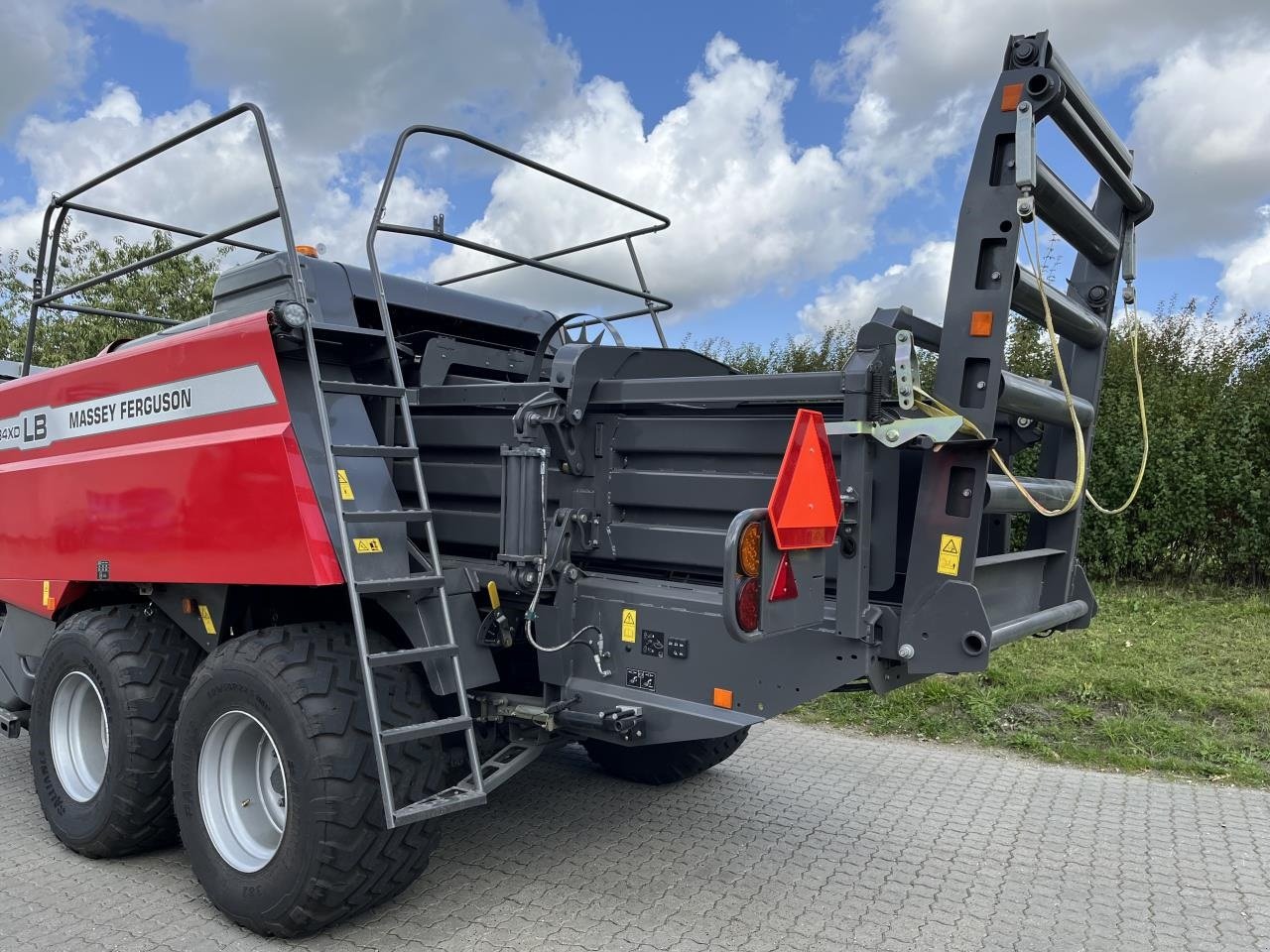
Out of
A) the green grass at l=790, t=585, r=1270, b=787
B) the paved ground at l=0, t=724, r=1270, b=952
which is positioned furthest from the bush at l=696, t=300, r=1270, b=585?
the paved ground at l=0, t=724, r=1270, b=952

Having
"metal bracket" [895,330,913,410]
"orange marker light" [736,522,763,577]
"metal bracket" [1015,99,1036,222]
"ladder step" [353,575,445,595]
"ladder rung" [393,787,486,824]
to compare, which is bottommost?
"ladder rung" [393,787,486,824]

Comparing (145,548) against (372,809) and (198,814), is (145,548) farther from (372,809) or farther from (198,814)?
(372,809)

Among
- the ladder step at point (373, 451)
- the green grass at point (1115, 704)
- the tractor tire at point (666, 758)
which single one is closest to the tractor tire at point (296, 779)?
the ladder step at point (373, 451)

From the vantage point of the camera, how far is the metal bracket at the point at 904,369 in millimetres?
2801

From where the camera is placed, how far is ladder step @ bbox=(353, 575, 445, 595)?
3207 millimetres

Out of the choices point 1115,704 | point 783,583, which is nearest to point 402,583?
point 783,583

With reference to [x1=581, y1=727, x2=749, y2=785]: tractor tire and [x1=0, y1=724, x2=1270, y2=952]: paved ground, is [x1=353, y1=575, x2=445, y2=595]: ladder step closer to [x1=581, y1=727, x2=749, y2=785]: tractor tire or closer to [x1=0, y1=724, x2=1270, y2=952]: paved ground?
[x1=0, y1=724, x2=1270, y2=952]: paved ground

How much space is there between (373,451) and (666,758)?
7.39 ft

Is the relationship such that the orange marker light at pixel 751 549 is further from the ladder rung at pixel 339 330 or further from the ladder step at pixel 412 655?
the ladder rung at pixel 339 330

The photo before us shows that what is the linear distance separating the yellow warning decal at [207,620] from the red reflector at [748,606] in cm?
217

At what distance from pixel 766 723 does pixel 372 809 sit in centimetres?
353

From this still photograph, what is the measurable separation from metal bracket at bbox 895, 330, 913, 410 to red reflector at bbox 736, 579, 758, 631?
669 millimetres

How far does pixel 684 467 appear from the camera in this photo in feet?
11.0

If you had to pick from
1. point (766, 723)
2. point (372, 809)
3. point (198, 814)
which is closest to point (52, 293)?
point (198, 814)
